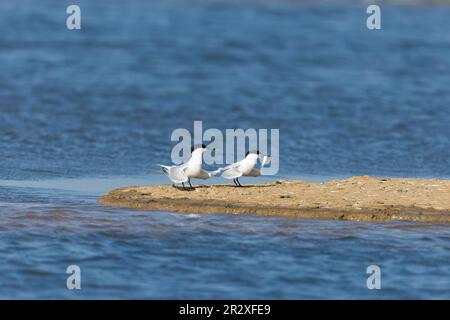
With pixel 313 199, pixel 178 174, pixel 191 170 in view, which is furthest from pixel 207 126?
pixel 313 199

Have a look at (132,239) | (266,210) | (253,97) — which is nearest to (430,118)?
(253,97)

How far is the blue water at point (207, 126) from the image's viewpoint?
1023cm

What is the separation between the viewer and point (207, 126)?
2045 cm

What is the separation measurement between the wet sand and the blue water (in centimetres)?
20

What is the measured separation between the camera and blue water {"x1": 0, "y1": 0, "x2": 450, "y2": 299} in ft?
33.6

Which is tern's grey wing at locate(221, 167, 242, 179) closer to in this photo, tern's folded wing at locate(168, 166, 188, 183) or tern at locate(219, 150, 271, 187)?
tern at locate(219, 150, 271, 187)

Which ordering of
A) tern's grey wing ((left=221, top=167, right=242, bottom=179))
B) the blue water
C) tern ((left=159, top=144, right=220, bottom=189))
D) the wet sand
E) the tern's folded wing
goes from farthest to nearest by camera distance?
1. tern's grey wing ((left=221, top=167, right=242, bottom=179))
2. the tern's folded wing
3. tern ((left=159, top=144, right=220, bottom=189))
4. the wet sand
5. the blue water

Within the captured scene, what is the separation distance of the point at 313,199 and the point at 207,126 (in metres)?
8.29

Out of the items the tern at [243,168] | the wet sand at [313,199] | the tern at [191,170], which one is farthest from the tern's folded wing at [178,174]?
the tern at [243,168]

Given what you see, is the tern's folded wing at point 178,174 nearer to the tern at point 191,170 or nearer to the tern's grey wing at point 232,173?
the tern at point 191,170

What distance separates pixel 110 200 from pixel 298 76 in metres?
15.3

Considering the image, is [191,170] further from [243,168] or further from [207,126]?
[207,126]

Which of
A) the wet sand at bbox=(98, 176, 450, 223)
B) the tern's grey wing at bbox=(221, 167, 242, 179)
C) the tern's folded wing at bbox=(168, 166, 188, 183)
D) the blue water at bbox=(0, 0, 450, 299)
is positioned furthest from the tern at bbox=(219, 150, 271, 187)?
the blue water at bbox=(0, 0, 450, 299)

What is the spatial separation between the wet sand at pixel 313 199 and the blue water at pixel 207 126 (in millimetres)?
201
